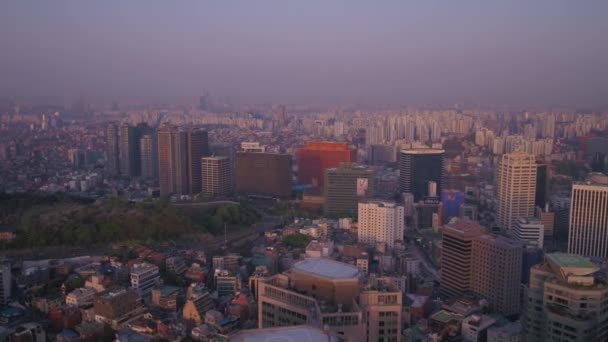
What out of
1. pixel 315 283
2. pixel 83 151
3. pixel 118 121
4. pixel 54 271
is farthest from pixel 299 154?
pixel 315 283

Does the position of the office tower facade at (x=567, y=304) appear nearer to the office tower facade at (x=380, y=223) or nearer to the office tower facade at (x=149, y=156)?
the office tower facade at (x=380, y=223)

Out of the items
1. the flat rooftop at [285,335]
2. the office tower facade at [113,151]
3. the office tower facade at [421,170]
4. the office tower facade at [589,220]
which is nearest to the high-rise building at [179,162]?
the office tower facade at [113,151]

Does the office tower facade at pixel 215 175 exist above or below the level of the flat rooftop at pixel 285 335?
below

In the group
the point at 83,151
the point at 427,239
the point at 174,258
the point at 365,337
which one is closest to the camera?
the point at 365,337

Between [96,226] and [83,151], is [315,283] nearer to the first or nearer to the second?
[96,226]

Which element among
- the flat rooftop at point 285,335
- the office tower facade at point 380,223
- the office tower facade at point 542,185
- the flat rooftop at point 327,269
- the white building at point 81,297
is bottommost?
the white building at point 81,297

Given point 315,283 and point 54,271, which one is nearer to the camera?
point 315,283

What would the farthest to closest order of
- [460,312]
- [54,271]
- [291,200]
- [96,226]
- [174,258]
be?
[291,200] → [96,226] → [174,258] → [54,271] → [460,312]
